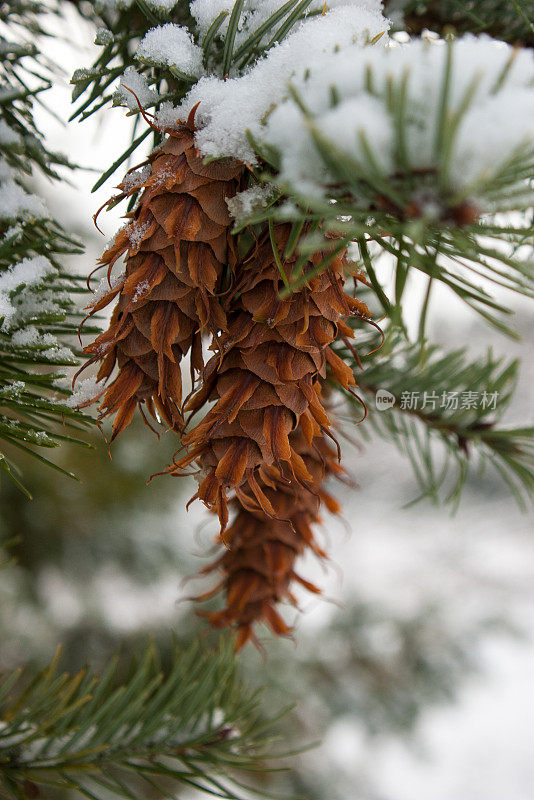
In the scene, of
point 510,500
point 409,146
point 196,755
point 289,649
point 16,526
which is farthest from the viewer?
point 510,500

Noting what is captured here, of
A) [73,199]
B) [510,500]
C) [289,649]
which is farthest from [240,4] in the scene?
[510,500]

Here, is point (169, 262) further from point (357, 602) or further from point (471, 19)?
point (357, 602)

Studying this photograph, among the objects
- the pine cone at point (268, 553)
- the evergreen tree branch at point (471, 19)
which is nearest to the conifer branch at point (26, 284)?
the pine cone at point (268, 553)

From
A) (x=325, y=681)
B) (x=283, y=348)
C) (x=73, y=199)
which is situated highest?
(x=73, y=199)

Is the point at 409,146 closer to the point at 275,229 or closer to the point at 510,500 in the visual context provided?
the point at 275,229

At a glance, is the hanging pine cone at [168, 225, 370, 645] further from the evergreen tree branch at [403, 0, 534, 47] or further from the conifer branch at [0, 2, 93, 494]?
the evergreen tree branch at [403, 0, 534, 47]

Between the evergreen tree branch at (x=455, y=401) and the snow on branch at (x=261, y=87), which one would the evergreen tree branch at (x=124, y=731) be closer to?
the evergreen tree branch at (x=455, y=401)
